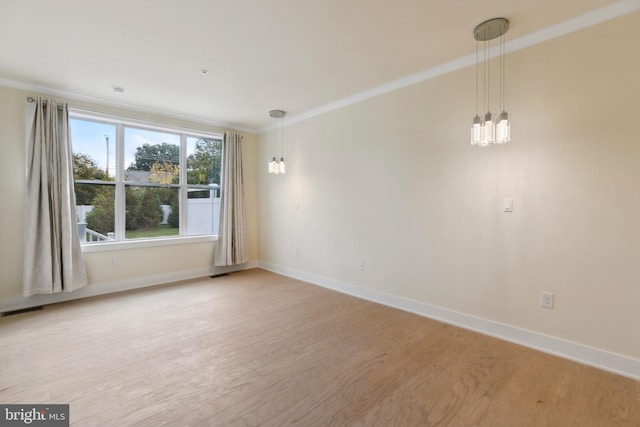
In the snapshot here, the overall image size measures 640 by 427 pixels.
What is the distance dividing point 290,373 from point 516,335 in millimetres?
2077

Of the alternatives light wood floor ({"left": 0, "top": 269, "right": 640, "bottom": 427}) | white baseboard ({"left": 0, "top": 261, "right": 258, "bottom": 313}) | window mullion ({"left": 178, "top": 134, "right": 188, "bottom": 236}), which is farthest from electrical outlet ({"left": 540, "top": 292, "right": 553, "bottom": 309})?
window mullion ({"left": 178, "top": 134, "right": 188, "bottom": 236})

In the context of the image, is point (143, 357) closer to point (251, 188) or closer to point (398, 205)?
point (398, 205)

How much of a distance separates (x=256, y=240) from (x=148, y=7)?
4.14 meters

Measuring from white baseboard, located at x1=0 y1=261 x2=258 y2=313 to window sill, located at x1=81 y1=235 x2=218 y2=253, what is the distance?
0.48 meters

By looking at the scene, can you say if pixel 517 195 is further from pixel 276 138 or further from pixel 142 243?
pixel 142 243

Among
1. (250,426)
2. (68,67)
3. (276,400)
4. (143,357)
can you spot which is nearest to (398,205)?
(276,400)

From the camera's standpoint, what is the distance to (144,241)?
446cm

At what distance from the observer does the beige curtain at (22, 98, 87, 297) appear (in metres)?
3.48

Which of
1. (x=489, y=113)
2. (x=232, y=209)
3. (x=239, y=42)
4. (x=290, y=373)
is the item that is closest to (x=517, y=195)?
(x=489, y=113)

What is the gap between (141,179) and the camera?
4473 millimetres

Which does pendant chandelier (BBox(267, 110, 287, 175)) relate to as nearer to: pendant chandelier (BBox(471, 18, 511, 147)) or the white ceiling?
the white ceiling

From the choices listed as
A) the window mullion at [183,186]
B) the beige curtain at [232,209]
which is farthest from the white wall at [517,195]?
the window mullion at [183,186]

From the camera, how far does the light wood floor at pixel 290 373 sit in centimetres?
180

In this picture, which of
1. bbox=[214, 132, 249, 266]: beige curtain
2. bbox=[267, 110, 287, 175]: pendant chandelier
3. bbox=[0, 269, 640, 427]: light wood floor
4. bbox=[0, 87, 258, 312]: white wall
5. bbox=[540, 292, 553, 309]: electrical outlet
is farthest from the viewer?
bbox=[214, 132, 249, 266]: beige curtain
